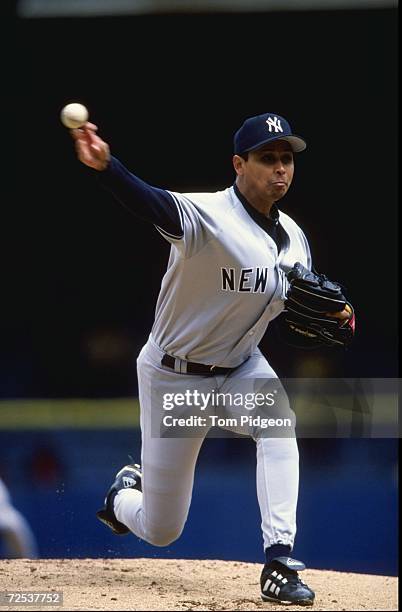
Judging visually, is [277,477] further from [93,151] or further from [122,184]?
[93,151]

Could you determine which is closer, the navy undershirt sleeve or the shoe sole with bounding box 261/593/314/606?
the navy undershirt sleeve

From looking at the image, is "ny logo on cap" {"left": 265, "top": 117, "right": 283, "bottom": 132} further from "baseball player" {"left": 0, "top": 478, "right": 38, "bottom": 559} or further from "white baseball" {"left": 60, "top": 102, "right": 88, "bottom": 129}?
"baseball player" {"left": 0, "top": 478, "right": 38, "bottom": 559}

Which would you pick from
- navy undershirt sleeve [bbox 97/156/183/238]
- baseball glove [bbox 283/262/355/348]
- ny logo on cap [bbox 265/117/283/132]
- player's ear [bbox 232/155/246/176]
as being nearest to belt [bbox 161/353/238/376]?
baseball glove [bbox 283/262/355/348]

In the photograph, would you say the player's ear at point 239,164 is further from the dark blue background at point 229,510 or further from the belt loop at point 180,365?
the dark blue background at point 229,510

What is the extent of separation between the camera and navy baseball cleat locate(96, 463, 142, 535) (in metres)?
3.47

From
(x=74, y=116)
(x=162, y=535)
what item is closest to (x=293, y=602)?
(x=162, y=535)

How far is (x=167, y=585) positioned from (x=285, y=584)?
56 centimetres

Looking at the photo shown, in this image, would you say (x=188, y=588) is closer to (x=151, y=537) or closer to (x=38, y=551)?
(x=151, y=537)

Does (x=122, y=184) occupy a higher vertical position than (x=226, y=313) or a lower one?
higher

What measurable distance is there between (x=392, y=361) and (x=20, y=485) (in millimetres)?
2286

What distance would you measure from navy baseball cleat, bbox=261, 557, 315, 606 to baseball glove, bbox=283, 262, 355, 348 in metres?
0.66

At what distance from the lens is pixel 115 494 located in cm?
348

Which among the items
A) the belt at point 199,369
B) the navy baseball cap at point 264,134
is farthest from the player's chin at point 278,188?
the belt at point 199,369

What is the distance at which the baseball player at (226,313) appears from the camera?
2904 mm
